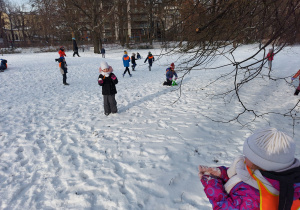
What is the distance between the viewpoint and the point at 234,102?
23.7 ft

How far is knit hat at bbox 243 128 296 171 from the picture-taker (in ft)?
3.83

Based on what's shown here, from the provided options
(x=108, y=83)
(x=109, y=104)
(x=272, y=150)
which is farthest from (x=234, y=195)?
(x=109, y=104)

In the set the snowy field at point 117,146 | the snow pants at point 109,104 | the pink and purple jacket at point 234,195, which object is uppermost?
the pink and purple jacket at point 234,195

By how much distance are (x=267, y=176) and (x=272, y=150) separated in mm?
172

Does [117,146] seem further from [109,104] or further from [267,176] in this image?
[267,176]

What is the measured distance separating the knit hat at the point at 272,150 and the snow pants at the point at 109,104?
5008mm

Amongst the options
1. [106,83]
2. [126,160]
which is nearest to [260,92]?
[106,83]

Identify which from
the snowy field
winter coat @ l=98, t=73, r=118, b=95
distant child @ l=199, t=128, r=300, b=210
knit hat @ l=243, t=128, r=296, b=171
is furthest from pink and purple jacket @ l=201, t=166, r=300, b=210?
winter coat @ l=98, t=73, r=118, b=95

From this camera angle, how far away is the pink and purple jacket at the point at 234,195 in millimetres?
1224

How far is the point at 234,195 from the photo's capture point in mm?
1339

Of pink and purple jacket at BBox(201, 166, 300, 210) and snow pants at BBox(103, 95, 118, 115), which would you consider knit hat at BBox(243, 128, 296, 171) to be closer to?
pink and purple jacket at BBox(201, 166, 300, 210)

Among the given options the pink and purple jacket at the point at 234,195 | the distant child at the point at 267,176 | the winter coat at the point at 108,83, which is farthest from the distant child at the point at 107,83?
the distant child at the point at 267,176

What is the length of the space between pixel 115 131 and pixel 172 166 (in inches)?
79.5

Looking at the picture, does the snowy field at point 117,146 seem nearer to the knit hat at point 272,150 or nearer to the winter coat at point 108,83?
the winter coat at point 108,83
